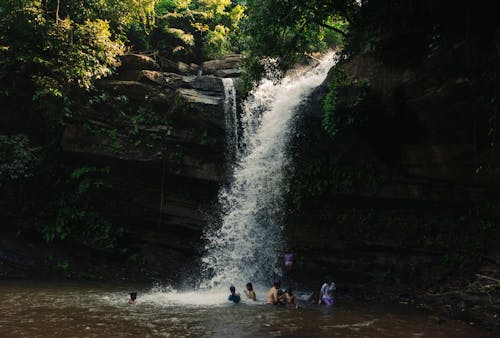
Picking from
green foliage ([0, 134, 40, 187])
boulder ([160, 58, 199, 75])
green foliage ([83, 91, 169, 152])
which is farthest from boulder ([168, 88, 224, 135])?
green foliage ([0, 134, 40, 187])

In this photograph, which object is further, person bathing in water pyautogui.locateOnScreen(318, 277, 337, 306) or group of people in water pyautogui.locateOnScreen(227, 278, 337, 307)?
person bathing in water pyautogui.locateOnScreen(318, 277, 337, 306)

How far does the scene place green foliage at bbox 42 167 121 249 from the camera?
14.8 metres

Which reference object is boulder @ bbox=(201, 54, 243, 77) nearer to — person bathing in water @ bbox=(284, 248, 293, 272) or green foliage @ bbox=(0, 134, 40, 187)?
green foliage @ bbox=(0, 134, 40, 187)

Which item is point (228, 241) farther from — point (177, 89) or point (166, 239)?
point (177, 89)

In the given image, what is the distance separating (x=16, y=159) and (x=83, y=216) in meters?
3.26

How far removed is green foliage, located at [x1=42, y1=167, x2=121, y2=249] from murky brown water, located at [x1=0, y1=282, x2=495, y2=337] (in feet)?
12.2

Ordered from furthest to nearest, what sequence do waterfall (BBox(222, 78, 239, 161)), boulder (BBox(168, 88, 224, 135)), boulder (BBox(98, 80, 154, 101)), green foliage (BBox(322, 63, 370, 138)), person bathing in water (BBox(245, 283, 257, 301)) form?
boulder (BBox(98, 80, 154, 101)) < waterfall (BBox(222, 78, 239, 161)) < boulder (BBox(168, 88, 224, 135)) < green foliage (BBox(322, 63, 370, 138)) < person bathing in water (BBox(245, 283, 257, 301))

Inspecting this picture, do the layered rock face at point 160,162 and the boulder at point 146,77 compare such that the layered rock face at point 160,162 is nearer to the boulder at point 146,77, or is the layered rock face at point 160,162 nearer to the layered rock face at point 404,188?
the boulder at point 146,77

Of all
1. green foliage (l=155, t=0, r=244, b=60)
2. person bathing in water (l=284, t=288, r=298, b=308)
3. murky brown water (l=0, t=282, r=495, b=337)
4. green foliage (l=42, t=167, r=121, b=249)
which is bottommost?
murky brown water (l=0, t=282, r=495, b=337)

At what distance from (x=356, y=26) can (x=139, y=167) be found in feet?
30.8

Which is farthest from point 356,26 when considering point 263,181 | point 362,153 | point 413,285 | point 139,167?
point 139,167

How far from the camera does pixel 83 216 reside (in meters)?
15.1

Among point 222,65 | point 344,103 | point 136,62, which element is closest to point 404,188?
point 344,103

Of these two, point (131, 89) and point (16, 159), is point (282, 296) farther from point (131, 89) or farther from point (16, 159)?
point (16, 159)
